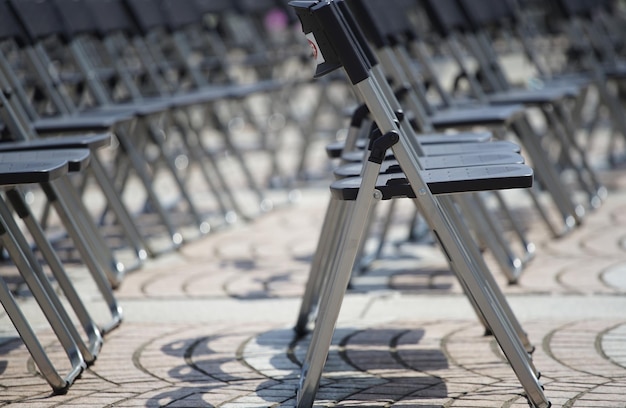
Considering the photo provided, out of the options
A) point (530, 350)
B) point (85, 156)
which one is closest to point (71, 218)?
point (85, 156)

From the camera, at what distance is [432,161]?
10.2ft

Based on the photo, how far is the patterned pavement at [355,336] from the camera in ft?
9.71

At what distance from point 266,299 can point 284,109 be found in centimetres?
435

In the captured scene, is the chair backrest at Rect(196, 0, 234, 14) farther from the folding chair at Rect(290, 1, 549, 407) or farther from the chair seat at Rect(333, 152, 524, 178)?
the folding chair at Rect(290, 1, 549, 407)

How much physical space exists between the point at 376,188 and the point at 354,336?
41.0 inches

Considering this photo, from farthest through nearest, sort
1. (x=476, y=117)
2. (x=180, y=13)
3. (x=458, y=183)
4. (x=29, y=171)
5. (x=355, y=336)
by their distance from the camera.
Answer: (x=180, y=13), (x=476, y=117), (x=355, y=336), (x=29, y=171), (x=458, y=183)

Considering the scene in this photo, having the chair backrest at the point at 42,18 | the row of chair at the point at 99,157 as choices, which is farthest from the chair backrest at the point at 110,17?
the chair backrest at the point at 42,18

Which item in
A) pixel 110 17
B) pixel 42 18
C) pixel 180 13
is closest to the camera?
pixel 42 18

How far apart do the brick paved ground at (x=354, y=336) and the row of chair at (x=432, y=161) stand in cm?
13

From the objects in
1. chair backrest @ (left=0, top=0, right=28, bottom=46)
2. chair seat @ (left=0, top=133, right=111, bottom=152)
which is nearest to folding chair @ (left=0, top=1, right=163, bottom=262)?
chair backrest @ (left=0, top=0, right=28, bottom=46)

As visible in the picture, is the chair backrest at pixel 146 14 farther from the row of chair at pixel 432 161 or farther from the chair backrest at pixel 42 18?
the row of chair at pixel 432 161

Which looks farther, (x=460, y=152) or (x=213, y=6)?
(x=213, y=6)

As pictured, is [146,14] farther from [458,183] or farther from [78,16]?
[458,183]

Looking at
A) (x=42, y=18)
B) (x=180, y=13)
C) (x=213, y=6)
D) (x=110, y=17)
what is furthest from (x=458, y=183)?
(x=213, y=6)
